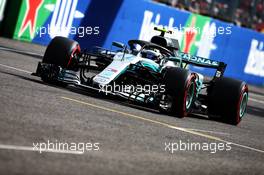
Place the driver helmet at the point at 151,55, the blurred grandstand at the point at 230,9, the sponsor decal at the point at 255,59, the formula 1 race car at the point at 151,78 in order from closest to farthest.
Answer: the formula 1 race car at the point at 151,78 → the driver helmet at the point at 151,55 → the blurred grandstand at the point at 230,9 → the sponsor decal at the point at 255,59

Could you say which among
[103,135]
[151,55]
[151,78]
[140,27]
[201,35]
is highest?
[201,35]

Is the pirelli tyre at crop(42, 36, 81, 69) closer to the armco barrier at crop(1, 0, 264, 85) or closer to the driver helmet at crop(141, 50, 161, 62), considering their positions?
the driver helmet at crop(141, 50, 161, 62)

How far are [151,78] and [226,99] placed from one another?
151 cm

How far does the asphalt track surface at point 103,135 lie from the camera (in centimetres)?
656

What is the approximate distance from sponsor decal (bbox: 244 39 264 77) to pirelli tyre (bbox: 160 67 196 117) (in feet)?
60.1

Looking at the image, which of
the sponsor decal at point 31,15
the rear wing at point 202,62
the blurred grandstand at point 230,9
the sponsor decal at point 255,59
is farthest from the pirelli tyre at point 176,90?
the sponsor decal at point 255,59

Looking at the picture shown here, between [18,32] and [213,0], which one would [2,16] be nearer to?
[18,32]

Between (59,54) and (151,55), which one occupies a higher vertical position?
(151,55)

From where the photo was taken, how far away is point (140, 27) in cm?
2505

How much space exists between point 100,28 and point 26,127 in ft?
53.6

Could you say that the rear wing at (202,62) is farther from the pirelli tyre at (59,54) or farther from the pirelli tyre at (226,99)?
the pirelli tyre at (59,54)

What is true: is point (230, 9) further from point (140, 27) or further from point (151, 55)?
point (151, 55)

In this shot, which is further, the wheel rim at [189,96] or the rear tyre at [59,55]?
the rear tyre at [59,55]

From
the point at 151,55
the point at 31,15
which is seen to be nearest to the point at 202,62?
the point at 151,55
